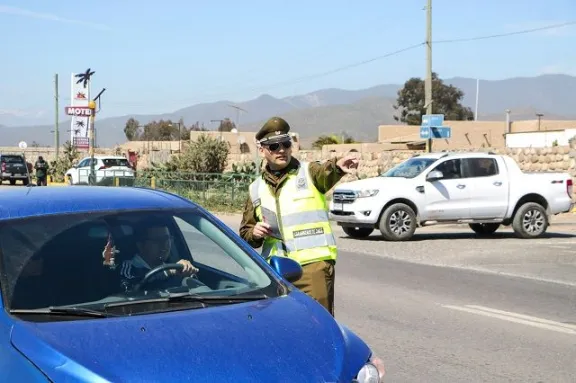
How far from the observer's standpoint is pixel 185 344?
348cm

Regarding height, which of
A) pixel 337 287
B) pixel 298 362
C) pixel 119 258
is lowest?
pixel 337 287

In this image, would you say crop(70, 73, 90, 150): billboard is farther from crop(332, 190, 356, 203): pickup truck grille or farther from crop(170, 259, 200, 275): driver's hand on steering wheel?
crop(170, 259, 200, 275): driver's hand on steering wheel

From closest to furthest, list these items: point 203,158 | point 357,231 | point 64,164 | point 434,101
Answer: point 357,231 < point 203,158 < point 64,164 < point 434,101

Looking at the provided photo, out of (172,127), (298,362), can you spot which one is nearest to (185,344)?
(298,362)

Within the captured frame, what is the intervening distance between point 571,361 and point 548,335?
3.57 ft

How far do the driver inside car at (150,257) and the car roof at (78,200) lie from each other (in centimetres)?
12

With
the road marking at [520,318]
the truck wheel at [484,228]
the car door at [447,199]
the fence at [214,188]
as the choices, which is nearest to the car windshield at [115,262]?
the road marking at [520,318]

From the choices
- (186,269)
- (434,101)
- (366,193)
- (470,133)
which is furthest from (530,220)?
(434,101)

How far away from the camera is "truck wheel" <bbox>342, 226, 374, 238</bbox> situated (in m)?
18.6

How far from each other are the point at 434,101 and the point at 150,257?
3745 inches

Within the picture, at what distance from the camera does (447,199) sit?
17797 mm

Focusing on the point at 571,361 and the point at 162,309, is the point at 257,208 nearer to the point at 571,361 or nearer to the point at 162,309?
the point at 162,309

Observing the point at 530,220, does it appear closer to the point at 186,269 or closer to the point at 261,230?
the point at 261,230

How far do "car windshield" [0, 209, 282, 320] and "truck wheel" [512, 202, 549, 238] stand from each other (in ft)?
46.0
